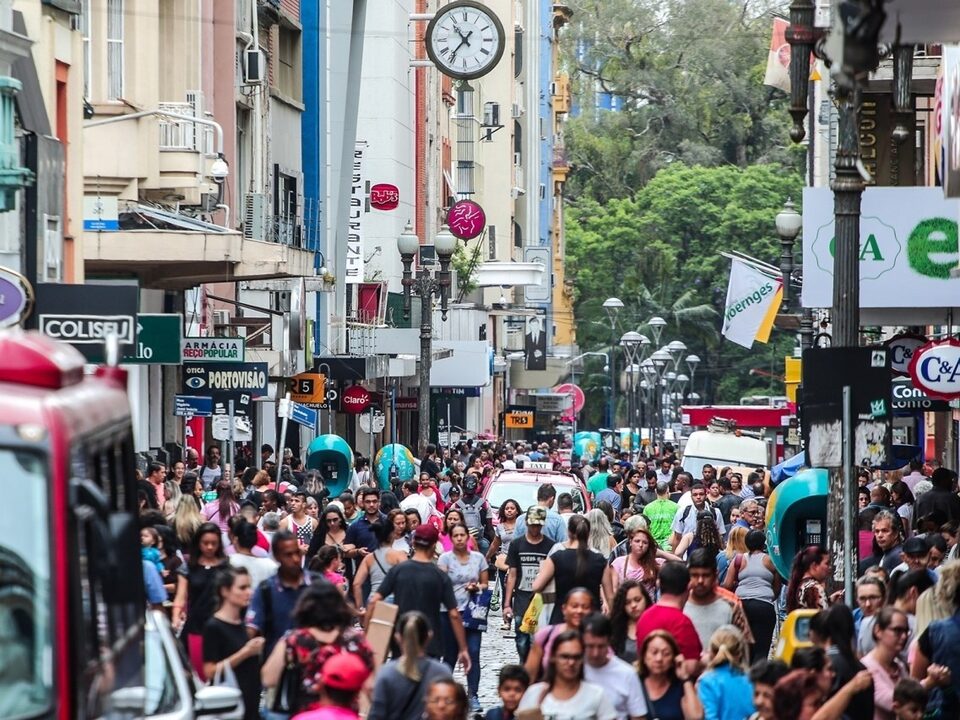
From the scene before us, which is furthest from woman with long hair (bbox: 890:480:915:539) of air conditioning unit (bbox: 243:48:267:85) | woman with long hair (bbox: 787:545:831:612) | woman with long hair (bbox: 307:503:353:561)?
air conditioning unit (bbox: 243:48:267:85)

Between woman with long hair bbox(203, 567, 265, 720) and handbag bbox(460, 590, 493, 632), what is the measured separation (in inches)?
186

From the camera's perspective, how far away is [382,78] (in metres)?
60.4

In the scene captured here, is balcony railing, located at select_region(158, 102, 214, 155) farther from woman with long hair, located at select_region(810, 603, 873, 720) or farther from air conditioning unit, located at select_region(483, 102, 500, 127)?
air conditioning unit, located at select_region(483, 102, 500, 127)

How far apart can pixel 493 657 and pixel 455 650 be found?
471 centimetres

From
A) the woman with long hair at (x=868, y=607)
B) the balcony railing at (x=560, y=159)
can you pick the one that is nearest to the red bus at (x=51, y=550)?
the woman with long hair at (x=868, y=607)

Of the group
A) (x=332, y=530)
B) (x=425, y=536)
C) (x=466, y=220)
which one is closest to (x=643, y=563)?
(x=425, y=536)

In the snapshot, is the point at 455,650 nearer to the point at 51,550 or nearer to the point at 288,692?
the point at 288,692

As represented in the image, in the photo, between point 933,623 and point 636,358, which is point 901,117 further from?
point 636,358

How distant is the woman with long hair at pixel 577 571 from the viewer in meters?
15.4

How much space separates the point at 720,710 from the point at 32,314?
31.8 feet

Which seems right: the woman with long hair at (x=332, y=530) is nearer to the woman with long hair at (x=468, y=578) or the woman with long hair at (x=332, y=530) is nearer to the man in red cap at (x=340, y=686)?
the woman with long hair at (x=468, y=578)

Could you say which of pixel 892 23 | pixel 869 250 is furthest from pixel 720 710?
pixel 869 250

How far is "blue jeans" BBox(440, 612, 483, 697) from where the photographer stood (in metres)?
16.2

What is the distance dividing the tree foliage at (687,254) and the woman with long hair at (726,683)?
287 ft
